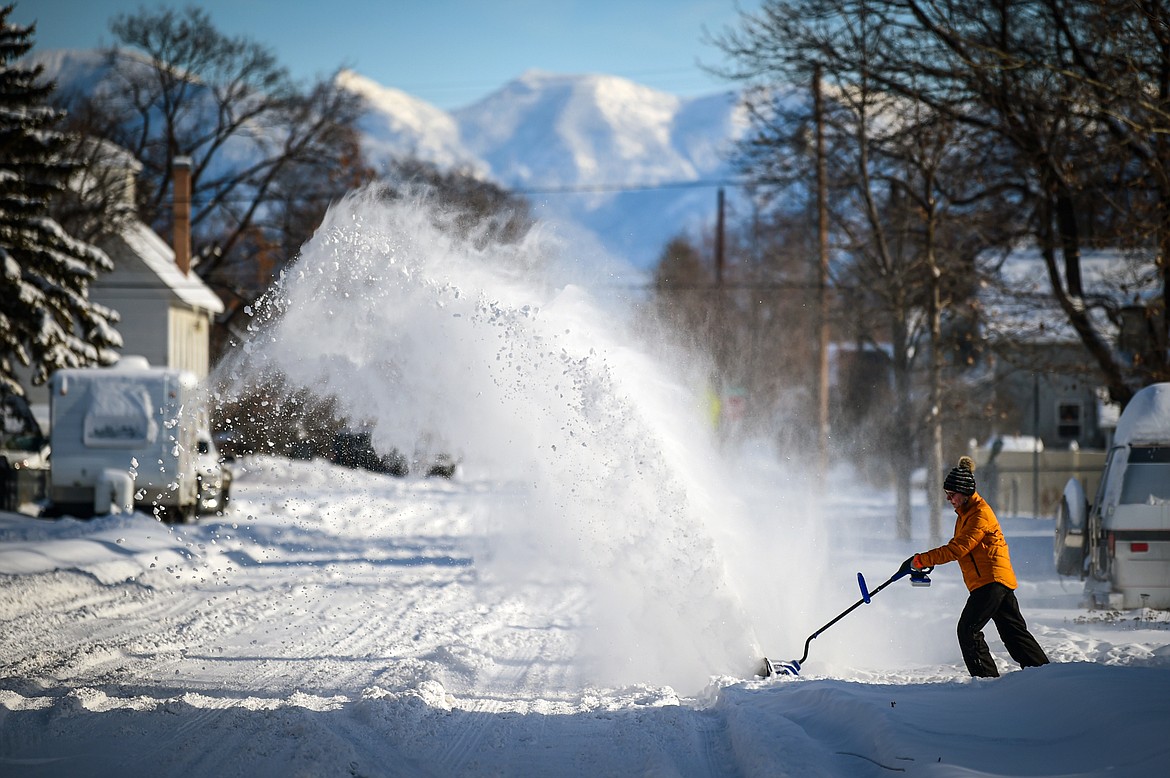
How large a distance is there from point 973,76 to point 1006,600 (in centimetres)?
1162

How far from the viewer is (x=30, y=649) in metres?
9.41

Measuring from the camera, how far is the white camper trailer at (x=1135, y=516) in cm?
1138

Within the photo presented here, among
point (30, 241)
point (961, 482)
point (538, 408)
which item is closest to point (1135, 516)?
point (961, 482)

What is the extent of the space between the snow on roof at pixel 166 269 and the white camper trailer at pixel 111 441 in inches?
695

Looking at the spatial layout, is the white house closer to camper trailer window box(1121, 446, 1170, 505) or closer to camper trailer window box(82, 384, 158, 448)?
camper trailer window box(82, 384, 158, 448)

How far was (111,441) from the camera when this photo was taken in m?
21.3

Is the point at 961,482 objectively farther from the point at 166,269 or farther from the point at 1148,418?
the point at 166,269

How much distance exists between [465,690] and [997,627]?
3.87m

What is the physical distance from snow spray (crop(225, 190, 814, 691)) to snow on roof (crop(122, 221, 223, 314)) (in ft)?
98.4

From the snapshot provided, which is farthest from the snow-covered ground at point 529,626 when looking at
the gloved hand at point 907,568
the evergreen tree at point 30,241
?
the evergreen tree at point 30,241

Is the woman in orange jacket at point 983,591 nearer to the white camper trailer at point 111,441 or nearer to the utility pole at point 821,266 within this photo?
the utility pole at point 821,266

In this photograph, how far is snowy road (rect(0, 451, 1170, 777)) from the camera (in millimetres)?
6113

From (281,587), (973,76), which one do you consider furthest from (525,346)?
(973,76)

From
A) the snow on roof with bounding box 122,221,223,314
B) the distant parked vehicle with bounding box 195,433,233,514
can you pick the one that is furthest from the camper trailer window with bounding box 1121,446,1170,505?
the snow on roof with bounding box 122,221,223,314
